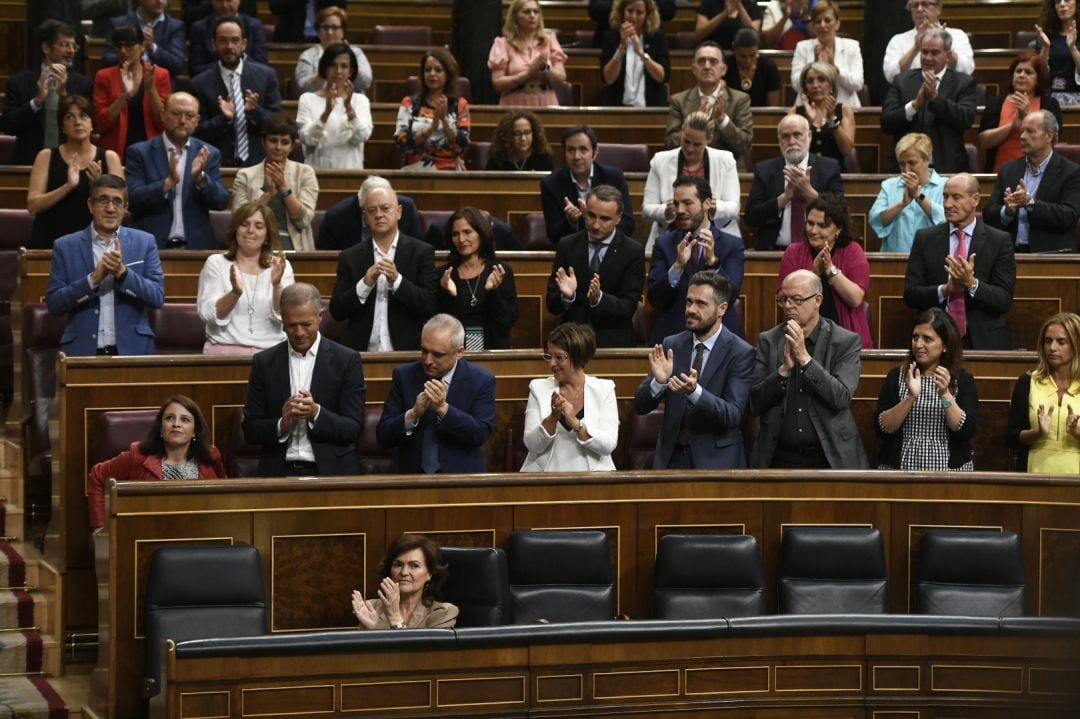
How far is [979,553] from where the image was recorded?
484 centimetres

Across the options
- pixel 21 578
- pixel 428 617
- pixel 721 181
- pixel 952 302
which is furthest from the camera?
pixel 721 181

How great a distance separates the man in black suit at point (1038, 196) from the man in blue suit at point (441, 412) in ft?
8.81

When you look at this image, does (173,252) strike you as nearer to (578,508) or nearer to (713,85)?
(578,508)

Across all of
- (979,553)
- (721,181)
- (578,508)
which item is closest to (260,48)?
(721,181)

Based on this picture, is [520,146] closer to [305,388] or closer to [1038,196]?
[1038,196]

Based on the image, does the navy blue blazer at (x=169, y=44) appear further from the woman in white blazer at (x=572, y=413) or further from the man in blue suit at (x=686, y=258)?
the woman in white blazer at (x=572, y=413)

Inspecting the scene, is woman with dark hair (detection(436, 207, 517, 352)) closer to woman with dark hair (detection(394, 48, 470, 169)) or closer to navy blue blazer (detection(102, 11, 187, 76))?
woman with dark hair (detection(394, 48, 470, 169))

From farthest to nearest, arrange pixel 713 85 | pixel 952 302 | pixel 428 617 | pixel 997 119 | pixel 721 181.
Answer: pixel 997 119 < pixel 713 85 < pixel 721 181 < pixel 952 302 < pixel 428 617

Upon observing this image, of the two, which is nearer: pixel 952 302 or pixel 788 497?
pixel 788 497

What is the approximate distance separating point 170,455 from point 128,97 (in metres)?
2.78

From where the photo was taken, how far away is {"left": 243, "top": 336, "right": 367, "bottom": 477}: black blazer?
4867 mm

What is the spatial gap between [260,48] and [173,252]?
216 cm

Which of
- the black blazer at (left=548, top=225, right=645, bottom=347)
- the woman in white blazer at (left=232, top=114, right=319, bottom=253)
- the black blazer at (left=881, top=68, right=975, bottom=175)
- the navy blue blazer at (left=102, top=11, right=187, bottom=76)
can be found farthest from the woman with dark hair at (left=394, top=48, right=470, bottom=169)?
the black blazer at (left=881, top=68, right=975, bottom=175)

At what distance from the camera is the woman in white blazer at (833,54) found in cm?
809
